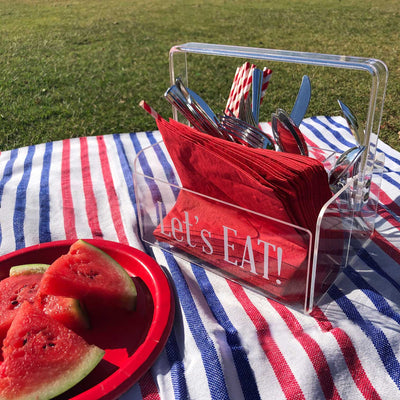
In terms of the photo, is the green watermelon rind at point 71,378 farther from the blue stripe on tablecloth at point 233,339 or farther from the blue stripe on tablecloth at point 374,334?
the blue stripe on tablecloth at point 374,334

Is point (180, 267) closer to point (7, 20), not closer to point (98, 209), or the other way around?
point (98, 209)

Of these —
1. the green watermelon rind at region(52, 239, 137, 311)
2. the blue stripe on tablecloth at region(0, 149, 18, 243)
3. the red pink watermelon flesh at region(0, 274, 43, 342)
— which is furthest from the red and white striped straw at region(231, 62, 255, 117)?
the blue stripe on tablecloth at region(0, 149, 18, 243)

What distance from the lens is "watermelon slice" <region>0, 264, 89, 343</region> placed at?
72cm

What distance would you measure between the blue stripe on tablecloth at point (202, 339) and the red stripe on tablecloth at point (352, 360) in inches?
8.0

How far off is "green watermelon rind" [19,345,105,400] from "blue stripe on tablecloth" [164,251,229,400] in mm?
169

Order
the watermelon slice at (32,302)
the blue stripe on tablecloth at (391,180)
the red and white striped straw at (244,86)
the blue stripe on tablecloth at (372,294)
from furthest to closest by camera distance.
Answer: the blue stripe on tablecloth at (391,180) < the red and white striped straw at (244,86) < the blue stripe on tablecloth at (372,294) < the watermelon slice at (32,302)

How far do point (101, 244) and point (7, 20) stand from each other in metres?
5.92

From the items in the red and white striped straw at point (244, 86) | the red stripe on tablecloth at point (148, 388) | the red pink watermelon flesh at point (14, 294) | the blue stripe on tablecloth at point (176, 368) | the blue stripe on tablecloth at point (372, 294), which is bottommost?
the red stripe on tablecloth at point (148, 388)

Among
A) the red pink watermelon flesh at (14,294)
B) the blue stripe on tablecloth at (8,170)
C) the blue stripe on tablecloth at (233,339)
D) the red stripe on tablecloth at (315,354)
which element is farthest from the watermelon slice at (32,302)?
the blue stripe on tablecloth at (8,170)

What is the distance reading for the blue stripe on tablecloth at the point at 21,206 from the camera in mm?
1102

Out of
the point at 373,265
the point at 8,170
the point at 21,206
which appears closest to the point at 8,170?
the point at 8,170

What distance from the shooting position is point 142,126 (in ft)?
9.04

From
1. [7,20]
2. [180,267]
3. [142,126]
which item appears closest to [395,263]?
[180,267]

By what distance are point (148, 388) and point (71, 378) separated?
12cm
